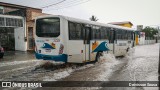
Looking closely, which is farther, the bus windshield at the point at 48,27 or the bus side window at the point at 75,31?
the bus side window at the point at 75,31

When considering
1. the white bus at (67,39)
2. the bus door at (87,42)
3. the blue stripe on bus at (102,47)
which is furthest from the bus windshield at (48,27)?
the blue stripe on bus at (102,47)

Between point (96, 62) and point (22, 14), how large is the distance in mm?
15121

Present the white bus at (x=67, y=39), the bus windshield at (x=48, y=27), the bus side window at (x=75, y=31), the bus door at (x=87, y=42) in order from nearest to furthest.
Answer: the white bus at (x=67, y=39) → the bus windshield at (x=48, y=27) → the bus side window at (x=75, y=31) → the bus door at (x=87, y=42)

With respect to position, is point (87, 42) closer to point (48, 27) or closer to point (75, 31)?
point (75, 31)

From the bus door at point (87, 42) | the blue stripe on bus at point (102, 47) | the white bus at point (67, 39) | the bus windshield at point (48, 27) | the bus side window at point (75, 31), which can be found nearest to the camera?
the white bus at point (67, 39)

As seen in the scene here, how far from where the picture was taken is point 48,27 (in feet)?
40.6

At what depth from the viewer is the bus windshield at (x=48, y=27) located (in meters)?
12.0

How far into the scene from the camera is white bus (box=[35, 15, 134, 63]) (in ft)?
38.8

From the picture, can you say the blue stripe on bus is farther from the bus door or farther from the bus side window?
the bus side window

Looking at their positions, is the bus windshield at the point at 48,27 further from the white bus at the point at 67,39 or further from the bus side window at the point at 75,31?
the bus side window at the point at 75,31

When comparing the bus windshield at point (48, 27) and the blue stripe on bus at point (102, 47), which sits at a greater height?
the bus windshield at point (48, 27)

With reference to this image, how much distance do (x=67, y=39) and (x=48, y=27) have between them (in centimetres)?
150

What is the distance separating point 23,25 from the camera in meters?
26.3

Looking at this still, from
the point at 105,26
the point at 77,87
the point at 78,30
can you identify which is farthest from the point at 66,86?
the point at 105,26
